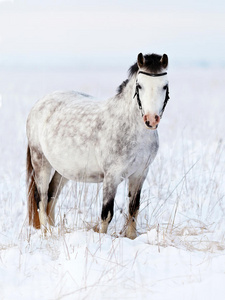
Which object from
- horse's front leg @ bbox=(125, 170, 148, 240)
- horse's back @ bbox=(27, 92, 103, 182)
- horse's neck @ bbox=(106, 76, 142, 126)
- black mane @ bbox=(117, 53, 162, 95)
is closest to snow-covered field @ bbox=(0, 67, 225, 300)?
horse's front leg @ bbox=(125, 170, 148, 240)

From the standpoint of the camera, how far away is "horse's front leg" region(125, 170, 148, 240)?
15.5ft

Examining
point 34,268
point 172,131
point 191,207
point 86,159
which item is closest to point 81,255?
point 34,268

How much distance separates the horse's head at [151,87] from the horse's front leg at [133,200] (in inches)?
35.9

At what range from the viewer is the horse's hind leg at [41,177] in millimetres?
5609

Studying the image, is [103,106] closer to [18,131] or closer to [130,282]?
[130,282]

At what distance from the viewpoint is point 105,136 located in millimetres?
4555

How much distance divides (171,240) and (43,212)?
2.03 metres

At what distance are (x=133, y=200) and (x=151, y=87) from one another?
4.57 feet

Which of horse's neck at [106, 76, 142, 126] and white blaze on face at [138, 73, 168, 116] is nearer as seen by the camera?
white blaze on face at [138, 73, 168, 116]

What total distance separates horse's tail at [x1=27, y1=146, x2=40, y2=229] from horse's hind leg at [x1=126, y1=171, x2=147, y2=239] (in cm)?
140

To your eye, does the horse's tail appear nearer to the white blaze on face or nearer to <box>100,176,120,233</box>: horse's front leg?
<box>100,176,120,233</box>: horse's front leg

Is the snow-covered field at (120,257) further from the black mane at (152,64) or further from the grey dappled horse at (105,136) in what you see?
the black mane at (152,64)

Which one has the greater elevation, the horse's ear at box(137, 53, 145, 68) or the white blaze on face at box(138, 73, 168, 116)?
the horse's ear at box(137, 53, 145, 68)

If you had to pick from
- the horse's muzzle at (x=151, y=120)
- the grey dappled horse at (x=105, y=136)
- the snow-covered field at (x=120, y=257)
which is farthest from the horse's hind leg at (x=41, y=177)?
the horse's muzzle at (x=151, y=120)
